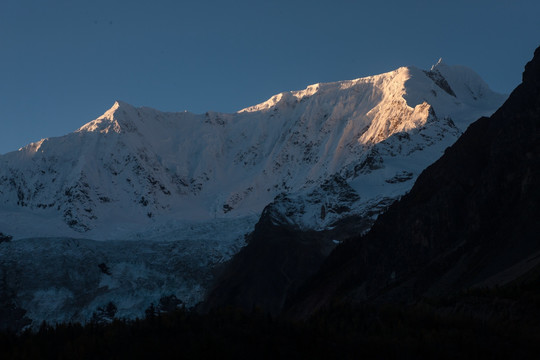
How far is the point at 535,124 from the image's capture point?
56125 mm

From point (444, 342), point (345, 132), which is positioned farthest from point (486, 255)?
point (345, 132)

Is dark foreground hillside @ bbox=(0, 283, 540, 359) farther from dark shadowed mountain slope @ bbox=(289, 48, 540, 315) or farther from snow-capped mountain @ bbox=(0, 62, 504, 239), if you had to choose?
snow-capped mountain @ bbox=(0, 62, 504, 239)

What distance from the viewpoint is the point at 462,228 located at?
5594 centimetres

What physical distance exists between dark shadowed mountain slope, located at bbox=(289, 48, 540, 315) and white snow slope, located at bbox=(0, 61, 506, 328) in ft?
88.8

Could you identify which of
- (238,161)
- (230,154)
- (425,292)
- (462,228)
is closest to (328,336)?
(425,292)

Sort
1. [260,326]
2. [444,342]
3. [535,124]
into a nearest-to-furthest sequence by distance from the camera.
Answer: [444,342]
[260,326]
[535,124]

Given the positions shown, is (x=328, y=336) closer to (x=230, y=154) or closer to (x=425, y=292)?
(x=425, y=292)

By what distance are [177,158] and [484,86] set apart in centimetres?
7909

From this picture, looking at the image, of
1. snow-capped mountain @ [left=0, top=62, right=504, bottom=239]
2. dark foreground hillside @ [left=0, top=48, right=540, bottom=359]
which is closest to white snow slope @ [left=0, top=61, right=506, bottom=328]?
snow-capped mountain @ [left=0, top=62, right=504, bottom=239]

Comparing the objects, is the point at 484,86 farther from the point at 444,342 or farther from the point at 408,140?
the point at 444,342

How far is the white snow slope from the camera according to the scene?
363 feet

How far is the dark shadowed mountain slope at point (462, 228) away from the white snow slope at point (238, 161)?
2708 cm

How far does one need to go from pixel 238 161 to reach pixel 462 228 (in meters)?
126

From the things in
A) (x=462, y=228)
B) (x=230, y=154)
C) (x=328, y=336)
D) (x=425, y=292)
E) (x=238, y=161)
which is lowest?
(x=425, y=292)
